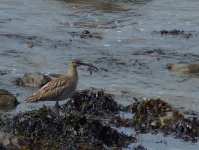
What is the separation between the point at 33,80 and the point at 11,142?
16.4 feet

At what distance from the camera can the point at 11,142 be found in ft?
31.3

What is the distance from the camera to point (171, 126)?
1158 centimetres

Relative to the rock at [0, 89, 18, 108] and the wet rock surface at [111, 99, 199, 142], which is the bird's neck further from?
the rock at [0, 89, 18, 108]

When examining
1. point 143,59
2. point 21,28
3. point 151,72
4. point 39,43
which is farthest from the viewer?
point 21,28

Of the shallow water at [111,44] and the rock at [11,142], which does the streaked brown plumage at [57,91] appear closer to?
the shallow water at [111,44]

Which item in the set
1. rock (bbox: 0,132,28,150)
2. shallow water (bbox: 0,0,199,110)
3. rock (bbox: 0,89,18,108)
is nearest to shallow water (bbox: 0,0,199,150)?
shallow water (bbox: 0,0,199,110)

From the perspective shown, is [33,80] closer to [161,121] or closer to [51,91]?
[51,91]

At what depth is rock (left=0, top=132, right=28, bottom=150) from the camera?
9.45 meters

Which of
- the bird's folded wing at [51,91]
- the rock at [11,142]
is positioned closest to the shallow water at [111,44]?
the bird's folded wing at [51,91]

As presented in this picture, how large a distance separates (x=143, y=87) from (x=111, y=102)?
292cm

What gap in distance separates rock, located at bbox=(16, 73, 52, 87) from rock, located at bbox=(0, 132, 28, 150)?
4711mm

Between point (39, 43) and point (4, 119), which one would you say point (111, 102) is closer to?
point (4, 119)

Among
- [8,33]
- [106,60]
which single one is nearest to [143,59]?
[106,60]

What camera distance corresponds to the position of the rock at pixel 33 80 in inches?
569
